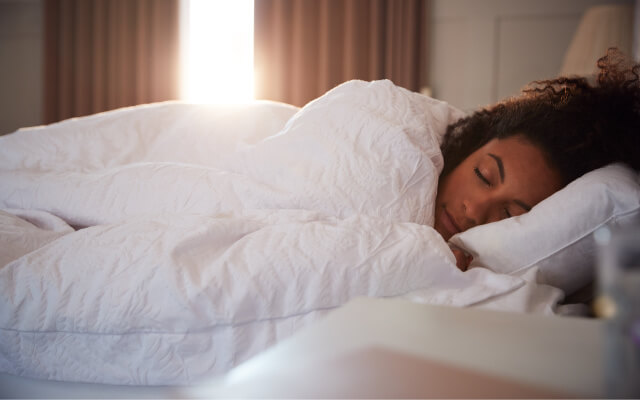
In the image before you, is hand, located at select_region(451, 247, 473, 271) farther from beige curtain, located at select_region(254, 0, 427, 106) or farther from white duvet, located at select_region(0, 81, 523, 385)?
beige curtain, located at select_region(254, 0, 427, 106)

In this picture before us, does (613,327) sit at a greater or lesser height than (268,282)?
greater

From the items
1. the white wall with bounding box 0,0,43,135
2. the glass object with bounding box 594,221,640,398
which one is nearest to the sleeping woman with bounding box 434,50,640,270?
the glass object with bounding box 594,221,640,398

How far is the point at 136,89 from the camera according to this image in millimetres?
3221

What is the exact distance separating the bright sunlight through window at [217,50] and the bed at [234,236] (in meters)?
1.99

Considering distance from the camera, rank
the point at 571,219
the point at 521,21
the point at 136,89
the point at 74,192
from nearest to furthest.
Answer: the point at 571,219
the point at 74,192
the point at 521,21
the point at 136,89

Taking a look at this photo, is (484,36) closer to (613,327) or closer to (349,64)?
(349,64)

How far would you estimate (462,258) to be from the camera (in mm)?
865

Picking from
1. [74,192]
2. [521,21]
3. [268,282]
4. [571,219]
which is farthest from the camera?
[521,21]

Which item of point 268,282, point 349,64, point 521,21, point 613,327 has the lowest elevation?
point 268,282

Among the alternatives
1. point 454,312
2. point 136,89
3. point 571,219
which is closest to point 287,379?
point 454,312

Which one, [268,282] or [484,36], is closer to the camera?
[268,282]

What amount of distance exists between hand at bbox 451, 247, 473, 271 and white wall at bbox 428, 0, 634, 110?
2197 mm

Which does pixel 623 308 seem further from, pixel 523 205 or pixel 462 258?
pixel 523 205

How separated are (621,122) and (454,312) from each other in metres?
0.87
